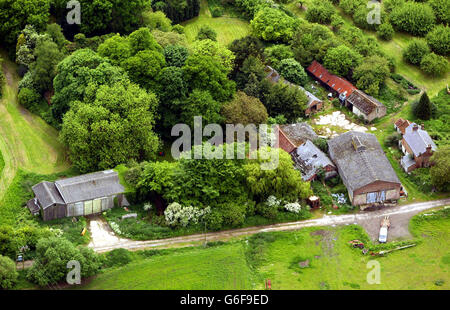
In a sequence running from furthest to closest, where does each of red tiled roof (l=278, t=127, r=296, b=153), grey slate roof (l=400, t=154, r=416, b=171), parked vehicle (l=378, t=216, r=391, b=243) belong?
1. red tiled roof (l=278, t=127, r=296, b=153)
2. grey slate roof (l=400, t=154, r=416, b=171)
3. parked vehicle (l=378, t=216, r=391, b=243)

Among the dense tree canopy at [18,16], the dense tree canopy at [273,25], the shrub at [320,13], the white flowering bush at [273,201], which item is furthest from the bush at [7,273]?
the shrub at [320,13]

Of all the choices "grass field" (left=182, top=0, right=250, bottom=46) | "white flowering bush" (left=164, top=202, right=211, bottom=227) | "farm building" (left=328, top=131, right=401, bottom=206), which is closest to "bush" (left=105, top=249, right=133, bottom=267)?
"white flowering bush" (left=164, top=202, right=211, bottom=227)

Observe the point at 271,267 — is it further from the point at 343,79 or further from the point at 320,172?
the point at 343,79

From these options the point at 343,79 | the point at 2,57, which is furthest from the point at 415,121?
the point at 2,57

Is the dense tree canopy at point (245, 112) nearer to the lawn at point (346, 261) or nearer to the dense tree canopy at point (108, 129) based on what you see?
the dense tree canopy at point (108, 129)

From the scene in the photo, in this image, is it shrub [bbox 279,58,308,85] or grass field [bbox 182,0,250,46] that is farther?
grass field [bbox 182,0,250,46]

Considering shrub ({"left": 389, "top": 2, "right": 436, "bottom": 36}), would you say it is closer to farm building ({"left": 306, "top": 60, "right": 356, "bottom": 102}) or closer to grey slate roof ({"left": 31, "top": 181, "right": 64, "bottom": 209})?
farm building ({"left": 306, "top": 60, "right": 356, "bottom": 102})
